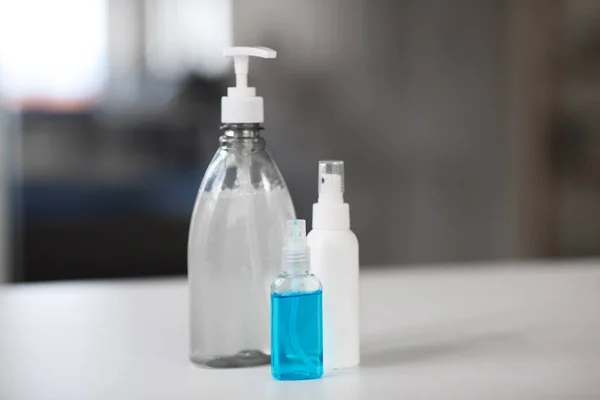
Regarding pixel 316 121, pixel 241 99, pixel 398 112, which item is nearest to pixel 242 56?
pixel 241 99

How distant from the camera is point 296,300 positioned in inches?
24.1

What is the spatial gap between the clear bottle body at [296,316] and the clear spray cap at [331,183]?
63 millimetres

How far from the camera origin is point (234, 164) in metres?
0.67

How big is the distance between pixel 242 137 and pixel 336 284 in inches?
5.2

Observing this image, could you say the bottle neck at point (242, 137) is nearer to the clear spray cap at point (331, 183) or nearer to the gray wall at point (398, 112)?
the clear spray cap at point (331, 183)

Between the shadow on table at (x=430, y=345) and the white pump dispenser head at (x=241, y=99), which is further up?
the white pump dispenser head at (x=241, y=99)

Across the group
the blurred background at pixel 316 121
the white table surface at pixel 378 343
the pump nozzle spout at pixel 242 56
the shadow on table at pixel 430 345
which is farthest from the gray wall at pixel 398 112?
the pump nozzle spout at pixel 242 56

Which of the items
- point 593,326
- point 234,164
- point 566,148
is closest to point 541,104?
point 566,148

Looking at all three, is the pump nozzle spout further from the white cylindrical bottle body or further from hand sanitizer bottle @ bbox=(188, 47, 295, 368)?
the white cylindrical bottle body

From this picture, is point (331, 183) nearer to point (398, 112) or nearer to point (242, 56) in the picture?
point (242, 56)

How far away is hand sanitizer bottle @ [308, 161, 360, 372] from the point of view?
2.10 ft

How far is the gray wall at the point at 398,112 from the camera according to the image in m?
2.04

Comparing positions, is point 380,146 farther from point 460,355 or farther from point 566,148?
point 460,355

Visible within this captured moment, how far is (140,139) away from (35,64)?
0.94ft
